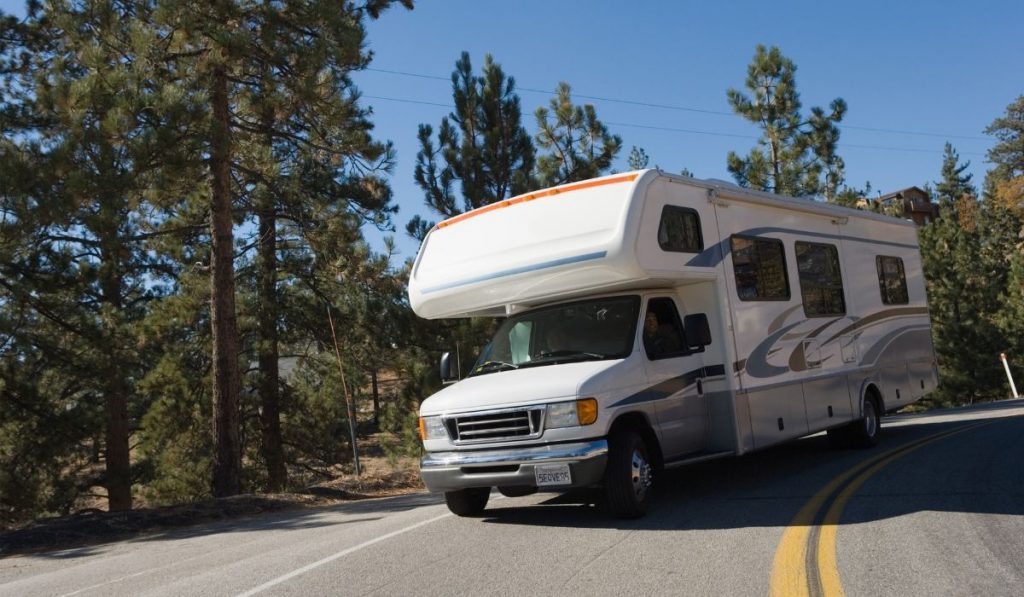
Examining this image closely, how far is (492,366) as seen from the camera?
8.45 meters

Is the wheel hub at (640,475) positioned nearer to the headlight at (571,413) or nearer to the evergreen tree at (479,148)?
the headlight at (571,413)

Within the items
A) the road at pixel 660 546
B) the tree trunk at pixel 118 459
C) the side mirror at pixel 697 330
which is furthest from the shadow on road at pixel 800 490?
the tree trunk at pixel 118 459

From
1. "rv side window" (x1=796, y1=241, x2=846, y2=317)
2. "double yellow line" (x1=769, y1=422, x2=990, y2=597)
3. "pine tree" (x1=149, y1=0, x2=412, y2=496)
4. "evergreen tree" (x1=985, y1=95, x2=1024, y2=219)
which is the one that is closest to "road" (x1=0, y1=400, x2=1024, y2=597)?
"double yellow line" (x1=769, y1=422, x2=990, y2=597)

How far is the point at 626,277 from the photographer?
7750 millimetres

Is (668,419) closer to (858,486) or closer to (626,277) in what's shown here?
(626,277)

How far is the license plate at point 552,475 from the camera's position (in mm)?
6879

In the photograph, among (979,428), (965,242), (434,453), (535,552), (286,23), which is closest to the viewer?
(535,552)

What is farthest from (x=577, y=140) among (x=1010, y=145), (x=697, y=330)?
(x=1010, y=145)

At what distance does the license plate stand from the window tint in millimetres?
1578

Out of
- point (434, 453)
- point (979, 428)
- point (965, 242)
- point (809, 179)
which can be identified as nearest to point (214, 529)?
point (434, 453)

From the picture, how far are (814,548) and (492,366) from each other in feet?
11.9

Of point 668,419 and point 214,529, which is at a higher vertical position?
point 668,419

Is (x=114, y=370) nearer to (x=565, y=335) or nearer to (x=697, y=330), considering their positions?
(x=565, y=335)

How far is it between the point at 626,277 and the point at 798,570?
3.17 metres
